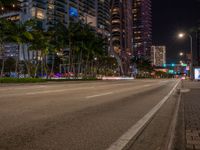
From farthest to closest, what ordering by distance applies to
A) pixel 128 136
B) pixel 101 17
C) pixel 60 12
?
pixel 101 17, pixel 60 12, pixel 128 136

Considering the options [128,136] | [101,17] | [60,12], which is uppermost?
[101,17]

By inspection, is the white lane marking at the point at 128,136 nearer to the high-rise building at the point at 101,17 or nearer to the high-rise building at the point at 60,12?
the high-rise building at the point at 60,12

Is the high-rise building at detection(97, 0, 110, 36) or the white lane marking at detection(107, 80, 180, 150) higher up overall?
the high-rise building at detection(97, 0, 110, 36)

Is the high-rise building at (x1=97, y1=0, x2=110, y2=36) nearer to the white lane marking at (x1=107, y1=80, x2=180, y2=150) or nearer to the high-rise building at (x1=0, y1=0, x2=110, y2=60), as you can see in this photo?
the high-rise building at (x1=0, y1=0, x2=110, y2=60)

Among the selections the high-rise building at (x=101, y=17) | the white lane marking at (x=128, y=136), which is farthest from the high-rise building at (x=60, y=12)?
the white lane marking at (x=128, y=136)

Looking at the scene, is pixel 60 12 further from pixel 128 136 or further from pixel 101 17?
pixel 128 136

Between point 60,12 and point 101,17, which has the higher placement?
point 101,17

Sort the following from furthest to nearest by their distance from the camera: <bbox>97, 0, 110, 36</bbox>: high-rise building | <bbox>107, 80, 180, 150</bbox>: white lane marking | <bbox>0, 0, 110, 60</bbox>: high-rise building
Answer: <bbox>97, 0, 110, 36</bbox>: high-rise building, <bbox>0, 0, 110, 60</bbox>: high-rise building, <bbox>107, 80, 180, 150</bbox>: white lane marking

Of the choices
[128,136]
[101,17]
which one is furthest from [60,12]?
[128,136]

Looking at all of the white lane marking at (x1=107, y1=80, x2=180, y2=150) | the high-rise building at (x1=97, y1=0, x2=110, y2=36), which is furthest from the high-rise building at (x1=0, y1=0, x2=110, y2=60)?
the white lane marking at (x1=107, y1=80, x2=180, y2=150)

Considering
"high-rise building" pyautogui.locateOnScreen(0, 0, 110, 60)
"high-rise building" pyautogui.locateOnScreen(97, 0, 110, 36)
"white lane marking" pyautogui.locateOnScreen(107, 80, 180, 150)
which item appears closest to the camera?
"white lane marking" pyautogui.locateOnScreen(107, 80, 180, 150)

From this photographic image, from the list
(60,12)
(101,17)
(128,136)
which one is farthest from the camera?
(101,17)

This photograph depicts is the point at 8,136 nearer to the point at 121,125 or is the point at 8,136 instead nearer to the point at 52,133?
the point at 52,133

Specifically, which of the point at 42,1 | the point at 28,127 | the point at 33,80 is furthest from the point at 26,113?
the point at 42,1
